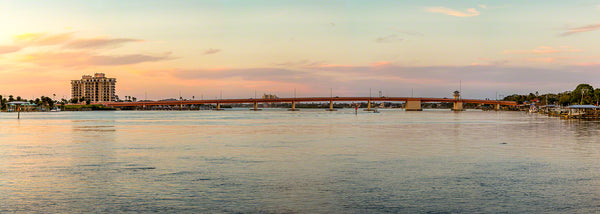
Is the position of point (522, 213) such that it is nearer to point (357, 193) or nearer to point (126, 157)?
point (357, 193)

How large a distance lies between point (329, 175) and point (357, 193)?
4493 mm

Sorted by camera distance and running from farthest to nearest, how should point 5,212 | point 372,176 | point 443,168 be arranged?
point 443,168 → point 372,176 → point 5,212

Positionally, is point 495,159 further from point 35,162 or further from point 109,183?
point 35,162

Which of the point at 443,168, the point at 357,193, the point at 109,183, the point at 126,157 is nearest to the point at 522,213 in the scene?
the point at 357,193

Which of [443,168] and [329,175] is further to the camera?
[443,168]

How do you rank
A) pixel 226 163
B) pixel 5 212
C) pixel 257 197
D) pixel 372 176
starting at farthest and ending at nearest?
pixel 226 163
pixel 372 176
pixel 257 197
pixel 5 212

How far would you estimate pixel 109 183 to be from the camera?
19859 mm

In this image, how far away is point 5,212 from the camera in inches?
578

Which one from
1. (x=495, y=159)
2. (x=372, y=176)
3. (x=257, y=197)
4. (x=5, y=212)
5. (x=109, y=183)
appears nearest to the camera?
(x=5, y=212)

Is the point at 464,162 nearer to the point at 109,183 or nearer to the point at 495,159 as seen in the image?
the point at 495,159

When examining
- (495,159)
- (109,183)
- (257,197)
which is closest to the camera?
(257,197)

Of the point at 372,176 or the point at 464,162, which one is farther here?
the point at 464,162

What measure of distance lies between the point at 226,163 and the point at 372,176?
843 cm

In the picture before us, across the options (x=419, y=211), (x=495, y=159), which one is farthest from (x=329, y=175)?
(x=495, y=159)
